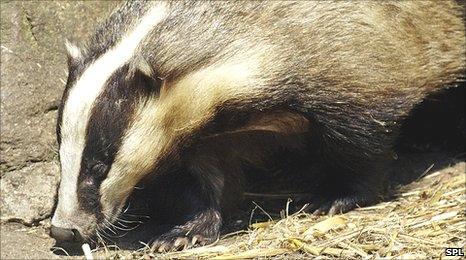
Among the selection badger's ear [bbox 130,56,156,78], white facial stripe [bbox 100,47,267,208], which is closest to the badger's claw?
white facial stripe [bbox 100,47,267,208]

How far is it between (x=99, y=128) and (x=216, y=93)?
2.12ft

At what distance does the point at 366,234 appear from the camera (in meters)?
5.11

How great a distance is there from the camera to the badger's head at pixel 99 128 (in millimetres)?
4746

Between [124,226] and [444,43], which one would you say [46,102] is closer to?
[124,226]

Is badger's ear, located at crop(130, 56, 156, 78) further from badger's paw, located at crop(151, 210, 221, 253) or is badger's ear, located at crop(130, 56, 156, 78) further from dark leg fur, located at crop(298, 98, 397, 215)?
badger's paw, located at crop(151, 210, 221, 253)

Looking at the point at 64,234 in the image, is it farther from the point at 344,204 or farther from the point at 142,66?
the point at 344,204

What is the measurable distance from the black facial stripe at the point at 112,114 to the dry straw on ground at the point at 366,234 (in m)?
0.71

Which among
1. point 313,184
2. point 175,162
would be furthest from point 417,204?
point 175,162

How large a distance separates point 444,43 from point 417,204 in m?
1.01

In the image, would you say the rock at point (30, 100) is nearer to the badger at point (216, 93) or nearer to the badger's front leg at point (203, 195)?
the badger at point (216, 93)

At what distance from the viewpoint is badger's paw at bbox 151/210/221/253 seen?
5293 millimetres

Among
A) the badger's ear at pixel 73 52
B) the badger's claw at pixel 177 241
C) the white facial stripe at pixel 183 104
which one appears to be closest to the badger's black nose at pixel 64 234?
the white facial stripe at pixel 183 104

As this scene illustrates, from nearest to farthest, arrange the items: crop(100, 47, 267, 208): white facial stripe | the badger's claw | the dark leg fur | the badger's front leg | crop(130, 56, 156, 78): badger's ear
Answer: crop(130, 56, 156, 78): badger's ear → crop(100, 47, 267, 208): white facial stripe → the dark leg fur → the badger's claw → the badger's front leg

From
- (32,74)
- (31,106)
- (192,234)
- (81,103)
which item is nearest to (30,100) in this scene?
(31,106)
